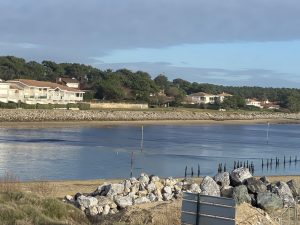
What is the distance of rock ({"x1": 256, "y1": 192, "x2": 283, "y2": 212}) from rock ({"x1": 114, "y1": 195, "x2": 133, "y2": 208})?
393 centimetres

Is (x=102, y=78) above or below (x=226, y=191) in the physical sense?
above

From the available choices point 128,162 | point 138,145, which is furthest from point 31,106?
point 128,162

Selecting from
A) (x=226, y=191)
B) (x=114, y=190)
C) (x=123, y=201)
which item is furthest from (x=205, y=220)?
(x=226, y=191)

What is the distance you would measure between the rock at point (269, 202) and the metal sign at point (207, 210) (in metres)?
9.82

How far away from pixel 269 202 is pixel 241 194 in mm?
869

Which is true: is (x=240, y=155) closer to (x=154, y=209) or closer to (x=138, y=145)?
(x=138, y=145)

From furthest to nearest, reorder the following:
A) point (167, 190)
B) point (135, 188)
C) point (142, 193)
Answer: point (167, 190), point (135, 188), point (142, 193)

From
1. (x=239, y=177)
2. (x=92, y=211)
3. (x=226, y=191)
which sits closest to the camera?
(x=92, y=211)

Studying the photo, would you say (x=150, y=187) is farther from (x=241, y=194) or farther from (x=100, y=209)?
(x=241, y=194)

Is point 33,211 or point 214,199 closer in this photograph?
point 214,199

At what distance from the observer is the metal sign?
Result: 7.66m

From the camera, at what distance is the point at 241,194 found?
17.7 metres

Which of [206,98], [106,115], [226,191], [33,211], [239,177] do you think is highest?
[206,98]

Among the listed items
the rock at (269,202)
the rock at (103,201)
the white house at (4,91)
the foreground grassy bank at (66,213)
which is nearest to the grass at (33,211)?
the foreground grassy bank at (66,213)
